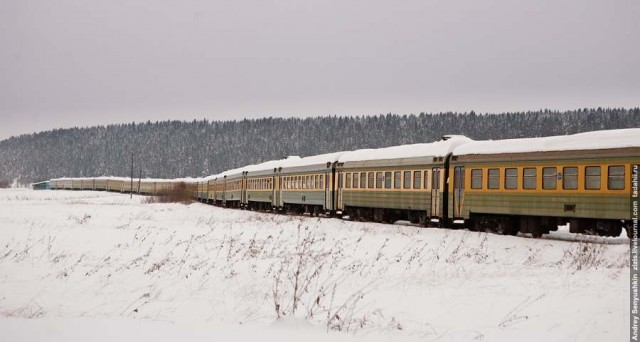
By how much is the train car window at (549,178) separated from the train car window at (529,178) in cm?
29

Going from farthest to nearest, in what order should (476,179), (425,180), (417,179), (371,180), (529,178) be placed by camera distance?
(371,180)
(417,179)
(425,180)
(476,179)
(529,178)

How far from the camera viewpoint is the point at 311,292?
962 cm

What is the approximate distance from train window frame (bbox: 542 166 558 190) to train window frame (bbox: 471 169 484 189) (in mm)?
2441

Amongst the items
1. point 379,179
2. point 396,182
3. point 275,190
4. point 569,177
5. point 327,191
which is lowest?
point 275,190

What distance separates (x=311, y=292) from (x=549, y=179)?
10.9m

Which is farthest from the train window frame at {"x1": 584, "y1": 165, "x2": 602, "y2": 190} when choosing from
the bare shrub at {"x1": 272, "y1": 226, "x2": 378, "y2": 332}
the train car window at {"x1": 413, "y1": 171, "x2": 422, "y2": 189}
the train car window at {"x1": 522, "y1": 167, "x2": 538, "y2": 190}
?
the bare shrub at {"x1": 272, "y1": 226, "x2": 378, "y2": 332}

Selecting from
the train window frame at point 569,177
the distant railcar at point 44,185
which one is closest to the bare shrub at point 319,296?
the train window frame at point 569,177

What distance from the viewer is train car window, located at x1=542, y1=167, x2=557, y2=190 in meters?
17.7

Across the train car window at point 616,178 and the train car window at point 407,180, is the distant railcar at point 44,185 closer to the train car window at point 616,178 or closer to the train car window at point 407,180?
the train car window at point 407,180

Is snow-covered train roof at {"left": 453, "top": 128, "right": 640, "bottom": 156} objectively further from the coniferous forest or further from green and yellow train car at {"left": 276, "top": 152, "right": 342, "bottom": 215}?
the coniferous forest

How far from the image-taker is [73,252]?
46.1ft

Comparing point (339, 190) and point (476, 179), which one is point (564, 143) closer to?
point (476, 179)

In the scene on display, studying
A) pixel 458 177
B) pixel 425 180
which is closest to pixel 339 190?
pixel 425 180

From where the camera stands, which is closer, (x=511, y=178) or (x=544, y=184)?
(x=544, y=184)
